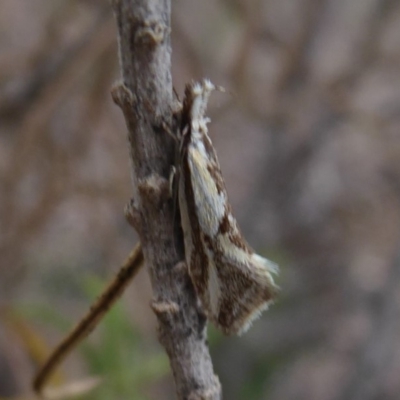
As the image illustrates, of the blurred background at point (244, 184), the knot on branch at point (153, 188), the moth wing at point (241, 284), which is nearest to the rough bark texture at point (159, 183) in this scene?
the knot on branch at point (153, 188)

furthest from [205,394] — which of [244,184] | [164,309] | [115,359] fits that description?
[244,184]

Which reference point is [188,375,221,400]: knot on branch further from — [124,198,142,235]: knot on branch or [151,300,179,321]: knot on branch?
[124,198,142,235]: knot on branch

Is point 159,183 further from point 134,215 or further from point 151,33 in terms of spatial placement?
point 151,33

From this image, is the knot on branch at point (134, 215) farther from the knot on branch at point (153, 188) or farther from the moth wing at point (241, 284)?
the moth wing at point (241, 284)

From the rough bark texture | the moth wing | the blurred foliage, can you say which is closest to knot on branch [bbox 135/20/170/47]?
the rough bark texture

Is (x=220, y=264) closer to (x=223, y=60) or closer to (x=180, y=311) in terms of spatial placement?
(x=180, y=311)
